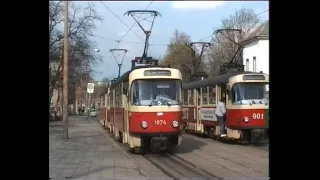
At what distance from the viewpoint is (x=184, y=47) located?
1556 inches

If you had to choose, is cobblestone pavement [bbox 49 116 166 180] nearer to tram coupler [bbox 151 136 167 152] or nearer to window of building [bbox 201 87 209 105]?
tram coupler [bbox 151 136 167 152]

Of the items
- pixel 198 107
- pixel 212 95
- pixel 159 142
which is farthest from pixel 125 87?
pixel 198 107

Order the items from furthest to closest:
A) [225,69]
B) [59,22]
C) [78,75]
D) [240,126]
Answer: [78,75] → [59,22] → [225,69] → [240,126]

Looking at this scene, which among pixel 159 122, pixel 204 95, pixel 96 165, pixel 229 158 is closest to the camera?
pixel 96 165

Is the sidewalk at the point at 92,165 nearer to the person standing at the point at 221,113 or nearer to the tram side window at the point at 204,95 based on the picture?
the person standing at the point at 221,113

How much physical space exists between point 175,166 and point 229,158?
2.39 m

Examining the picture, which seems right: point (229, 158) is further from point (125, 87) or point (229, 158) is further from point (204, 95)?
point (204, 95)

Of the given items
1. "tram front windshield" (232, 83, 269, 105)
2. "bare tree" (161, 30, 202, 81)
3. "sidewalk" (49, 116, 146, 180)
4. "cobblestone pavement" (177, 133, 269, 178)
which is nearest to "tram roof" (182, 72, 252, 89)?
"tram front windshield" (232, 83, 269, 105)

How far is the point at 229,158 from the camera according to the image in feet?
50.3
